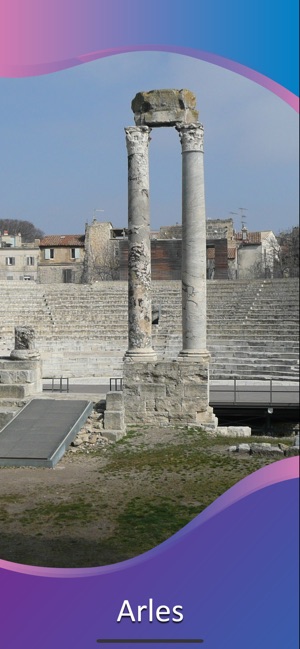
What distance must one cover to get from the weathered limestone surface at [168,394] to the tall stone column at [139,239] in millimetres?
562

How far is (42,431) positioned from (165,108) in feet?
23.1

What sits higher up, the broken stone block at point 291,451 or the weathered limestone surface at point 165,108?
the weathered limestone surface at point 165,108

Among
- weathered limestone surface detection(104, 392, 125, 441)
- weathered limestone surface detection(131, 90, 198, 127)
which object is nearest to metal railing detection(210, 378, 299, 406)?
weathered limestone surface detection(104, 392, 125, 441)

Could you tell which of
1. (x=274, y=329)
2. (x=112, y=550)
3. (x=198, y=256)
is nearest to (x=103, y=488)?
(x=112, y=550)

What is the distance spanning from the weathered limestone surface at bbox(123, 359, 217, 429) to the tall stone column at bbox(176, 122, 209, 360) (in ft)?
1.56

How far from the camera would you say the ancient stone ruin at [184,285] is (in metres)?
14.9

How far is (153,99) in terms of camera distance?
50.6ft

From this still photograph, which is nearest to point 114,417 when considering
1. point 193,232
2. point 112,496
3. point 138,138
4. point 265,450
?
point 265,450

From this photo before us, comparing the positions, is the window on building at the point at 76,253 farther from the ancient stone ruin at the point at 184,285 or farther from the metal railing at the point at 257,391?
the ancient stone ruin at the point at 184,285

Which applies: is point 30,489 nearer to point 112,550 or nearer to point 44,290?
point 112,550

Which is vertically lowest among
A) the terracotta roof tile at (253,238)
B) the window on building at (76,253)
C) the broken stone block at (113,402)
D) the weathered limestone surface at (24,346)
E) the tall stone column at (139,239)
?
the broken stone block at (113,402)

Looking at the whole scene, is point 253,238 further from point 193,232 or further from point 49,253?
point 193,232

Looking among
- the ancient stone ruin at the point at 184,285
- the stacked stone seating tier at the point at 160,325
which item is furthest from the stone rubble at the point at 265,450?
the stacked stone seating tier at the point at 160,325

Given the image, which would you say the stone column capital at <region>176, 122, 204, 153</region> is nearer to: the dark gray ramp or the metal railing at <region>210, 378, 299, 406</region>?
the dark gray ramp
